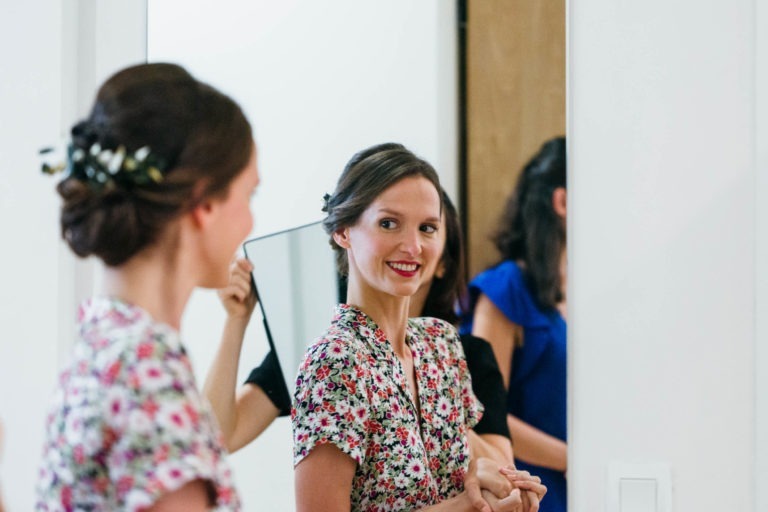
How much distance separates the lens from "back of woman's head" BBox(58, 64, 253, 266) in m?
1.11

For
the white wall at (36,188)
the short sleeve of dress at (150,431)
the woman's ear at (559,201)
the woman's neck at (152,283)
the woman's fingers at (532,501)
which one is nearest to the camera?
the short sleeve of dress at (150,431)

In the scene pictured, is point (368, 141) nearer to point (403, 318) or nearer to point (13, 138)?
point (403, 318)

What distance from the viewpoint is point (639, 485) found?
1.91 m

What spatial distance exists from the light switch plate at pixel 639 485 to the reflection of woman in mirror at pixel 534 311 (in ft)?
0.31

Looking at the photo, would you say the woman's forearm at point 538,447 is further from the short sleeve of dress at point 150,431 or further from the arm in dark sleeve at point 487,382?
the short sleeve of dress at point 150,431

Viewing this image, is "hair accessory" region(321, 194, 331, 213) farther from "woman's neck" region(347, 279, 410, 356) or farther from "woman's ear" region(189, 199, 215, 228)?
"woman's ear" region(189, 199, 215, 228)

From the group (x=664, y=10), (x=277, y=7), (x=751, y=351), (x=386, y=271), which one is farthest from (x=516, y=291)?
(x=277, y=7)

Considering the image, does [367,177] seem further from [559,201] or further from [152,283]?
[152,283]

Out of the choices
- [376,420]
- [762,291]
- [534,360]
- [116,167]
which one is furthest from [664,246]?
[116,167]

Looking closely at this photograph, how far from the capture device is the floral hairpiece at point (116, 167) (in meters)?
1.10

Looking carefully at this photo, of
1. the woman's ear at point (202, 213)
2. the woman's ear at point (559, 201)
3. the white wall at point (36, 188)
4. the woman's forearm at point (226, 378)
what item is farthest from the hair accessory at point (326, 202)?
the woman's ear at point (202, 213)

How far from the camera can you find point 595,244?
1.95 m

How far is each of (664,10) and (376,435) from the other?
976 millimetres

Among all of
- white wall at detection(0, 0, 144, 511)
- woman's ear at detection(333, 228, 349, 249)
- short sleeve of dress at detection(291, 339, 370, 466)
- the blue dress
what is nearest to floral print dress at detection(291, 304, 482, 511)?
short sleeve of dress at detection(291, 339, 370, 466)
